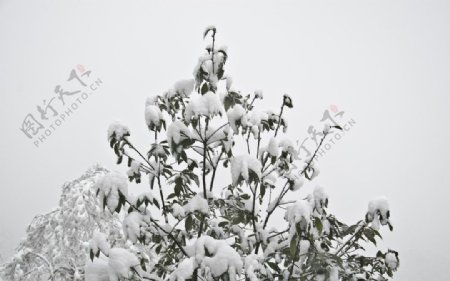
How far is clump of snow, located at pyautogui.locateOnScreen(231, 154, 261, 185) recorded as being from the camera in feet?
6.20

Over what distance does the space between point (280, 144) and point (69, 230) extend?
561 cm

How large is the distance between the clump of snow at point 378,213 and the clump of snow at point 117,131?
163 cm

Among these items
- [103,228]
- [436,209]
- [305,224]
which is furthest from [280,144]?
[436,209]

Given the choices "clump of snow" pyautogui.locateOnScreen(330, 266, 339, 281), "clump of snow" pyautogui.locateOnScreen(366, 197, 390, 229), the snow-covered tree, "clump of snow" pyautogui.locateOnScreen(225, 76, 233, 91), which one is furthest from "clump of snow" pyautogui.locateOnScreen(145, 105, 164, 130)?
"clump of snow" pyautogui.locateOnScreen(366, 197, 390, 229)

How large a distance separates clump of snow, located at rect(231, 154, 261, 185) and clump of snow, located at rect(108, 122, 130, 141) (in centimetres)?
70

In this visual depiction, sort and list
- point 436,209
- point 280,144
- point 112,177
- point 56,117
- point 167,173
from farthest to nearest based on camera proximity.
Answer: point 436,209 < point 56,117 < point 167,173 < point 280,144 < point 112,177

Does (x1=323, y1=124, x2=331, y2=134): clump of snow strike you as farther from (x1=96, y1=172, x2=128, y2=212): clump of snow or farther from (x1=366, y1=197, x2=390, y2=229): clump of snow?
(x1=96, y1=172, x2=128, y2=212): clump of snow

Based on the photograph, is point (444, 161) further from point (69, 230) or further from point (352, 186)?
point (69, 230)

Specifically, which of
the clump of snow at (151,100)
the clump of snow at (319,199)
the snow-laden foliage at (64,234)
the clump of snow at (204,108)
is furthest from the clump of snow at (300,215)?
the snow-laden foliage at (64,234)

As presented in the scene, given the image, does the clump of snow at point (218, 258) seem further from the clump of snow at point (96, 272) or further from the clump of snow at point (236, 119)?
the clump of snow at point (236, 119)

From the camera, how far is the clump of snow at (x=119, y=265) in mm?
1521

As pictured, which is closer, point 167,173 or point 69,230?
point 167,173

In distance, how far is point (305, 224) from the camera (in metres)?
1.73

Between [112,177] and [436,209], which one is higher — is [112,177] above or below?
below
